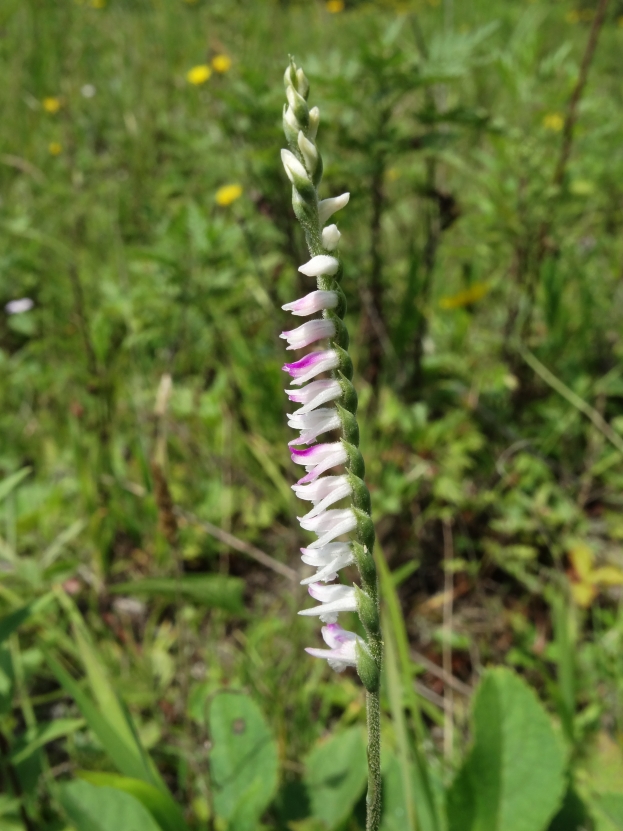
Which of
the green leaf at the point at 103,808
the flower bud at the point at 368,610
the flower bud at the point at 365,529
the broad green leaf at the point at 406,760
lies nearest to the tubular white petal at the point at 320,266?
the flower bud at the point at 365,529

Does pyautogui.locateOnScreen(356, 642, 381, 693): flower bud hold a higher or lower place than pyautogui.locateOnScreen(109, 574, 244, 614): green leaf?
lower

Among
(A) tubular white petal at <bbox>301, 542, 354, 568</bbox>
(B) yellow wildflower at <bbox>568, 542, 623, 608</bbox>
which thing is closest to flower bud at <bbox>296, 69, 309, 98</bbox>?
(A) tubular white petal at <bbox>301, 542, 354, 568</bbox>

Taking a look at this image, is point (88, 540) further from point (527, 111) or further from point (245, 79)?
point (527, 111)

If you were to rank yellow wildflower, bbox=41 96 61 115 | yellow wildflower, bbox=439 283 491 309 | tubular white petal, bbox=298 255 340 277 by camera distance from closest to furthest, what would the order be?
tubular white petal, bbox=298 255 340 277 → yellow wildflower, bbox=439 283 491 309 → yellow wildflower, bbox=41 96 61 115

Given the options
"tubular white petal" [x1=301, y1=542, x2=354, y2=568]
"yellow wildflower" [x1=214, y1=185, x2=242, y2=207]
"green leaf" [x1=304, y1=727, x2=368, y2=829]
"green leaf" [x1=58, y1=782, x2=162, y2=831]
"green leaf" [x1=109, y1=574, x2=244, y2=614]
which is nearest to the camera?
"tubular white petal" [x1=301, y1=542, x2=354, y2=568]

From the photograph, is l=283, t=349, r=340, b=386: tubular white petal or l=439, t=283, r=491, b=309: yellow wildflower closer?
l=283, t=349, r=340, b=386: tubular white petal

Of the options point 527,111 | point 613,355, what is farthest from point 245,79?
point 613,355

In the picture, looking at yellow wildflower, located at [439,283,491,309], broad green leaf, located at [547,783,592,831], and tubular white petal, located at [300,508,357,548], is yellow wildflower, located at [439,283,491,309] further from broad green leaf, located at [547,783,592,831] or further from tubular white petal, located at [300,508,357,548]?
tubular white petal, located at [300,508,357,548]
